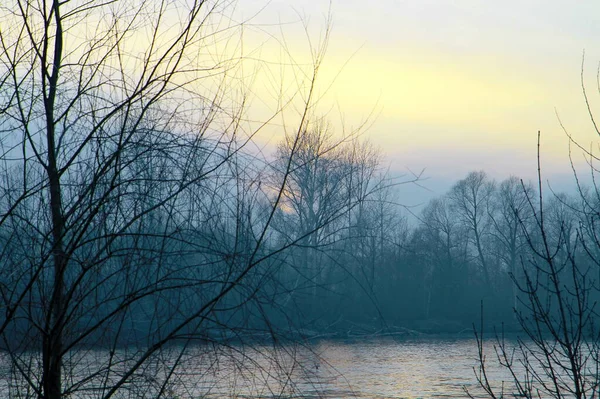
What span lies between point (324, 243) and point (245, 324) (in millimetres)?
537

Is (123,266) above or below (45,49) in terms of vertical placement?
below

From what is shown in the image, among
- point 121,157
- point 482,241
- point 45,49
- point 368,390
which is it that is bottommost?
point 368,390

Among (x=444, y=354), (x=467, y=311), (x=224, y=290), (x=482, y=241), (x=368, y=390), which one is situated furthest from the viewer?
(x=482, y=241)

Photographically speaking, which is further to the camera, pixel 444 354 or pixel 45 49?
pixel 444 354

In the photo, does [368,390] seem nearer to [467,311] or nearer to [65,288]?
[65,288]

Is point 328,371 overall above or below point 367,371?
above

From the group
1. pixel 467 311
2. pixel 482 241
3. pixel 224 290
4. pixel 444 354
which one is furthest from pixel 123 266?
pixel 482 241

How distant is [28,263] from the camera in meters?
3.17

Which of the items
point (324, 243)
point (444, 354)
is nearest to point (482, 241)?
point (444, 354)

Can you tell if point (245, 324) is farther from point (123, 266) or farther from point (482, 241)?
point (482, 241)

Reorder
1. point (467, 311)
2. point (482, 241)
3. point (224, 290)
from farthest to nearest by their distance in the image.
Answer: point (482, 241) → point (467, 311) → point (224, 290)

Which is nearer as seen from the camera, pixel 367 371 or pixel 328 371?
pixel 328 371

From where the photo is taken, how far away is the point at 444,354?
2542 centimetres

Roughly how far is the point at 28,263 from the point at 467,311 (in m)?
38.4
